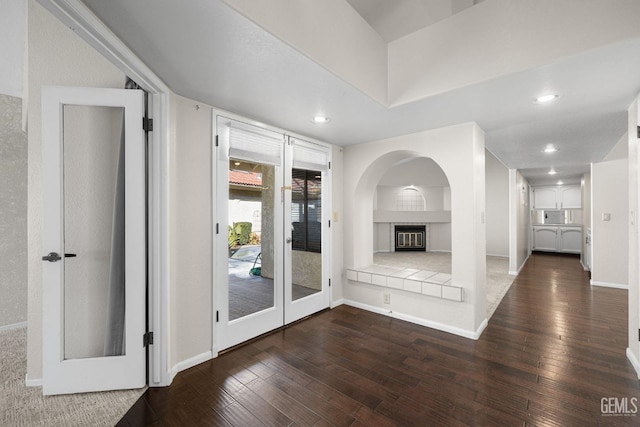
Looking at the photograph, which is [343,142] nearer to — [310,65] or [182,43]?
[310,65]

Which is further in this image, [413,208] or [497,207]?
[413,208]

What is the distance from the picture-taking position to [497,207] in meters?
8.19

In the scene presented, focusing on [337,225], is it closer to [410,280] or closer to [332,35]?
[410,280]

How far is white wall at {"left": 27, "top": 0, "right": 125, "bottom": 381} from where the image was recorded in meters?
1.93

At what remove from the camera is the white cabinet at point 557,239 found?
26.5 ft

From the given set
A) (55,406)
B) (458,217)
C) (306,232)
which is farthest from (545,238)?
(55,406)

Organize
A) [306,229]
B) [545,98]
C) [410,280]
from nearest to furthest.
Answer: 1. [545,98]
2. [410,280]
3. [306,229]

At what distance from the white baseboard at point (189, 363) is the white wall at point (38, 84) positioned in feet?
2.96

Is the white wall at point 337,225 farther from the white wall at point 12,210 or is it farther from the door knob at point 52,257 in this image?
the white wall at point 12,210

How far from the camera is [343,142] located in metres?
3.68

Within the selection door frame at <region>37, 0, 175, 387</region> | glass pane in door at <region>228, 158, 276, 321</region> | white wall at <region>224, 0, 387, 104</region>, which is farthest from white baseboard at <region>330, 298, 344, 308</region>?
white wall at <region>224, 0, 387, 104</region>

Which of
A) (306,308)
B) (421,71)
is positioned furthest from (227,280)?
(421,71)

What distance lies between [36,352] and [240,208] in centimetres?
180

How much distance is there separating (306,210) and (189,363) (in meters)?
1.97
